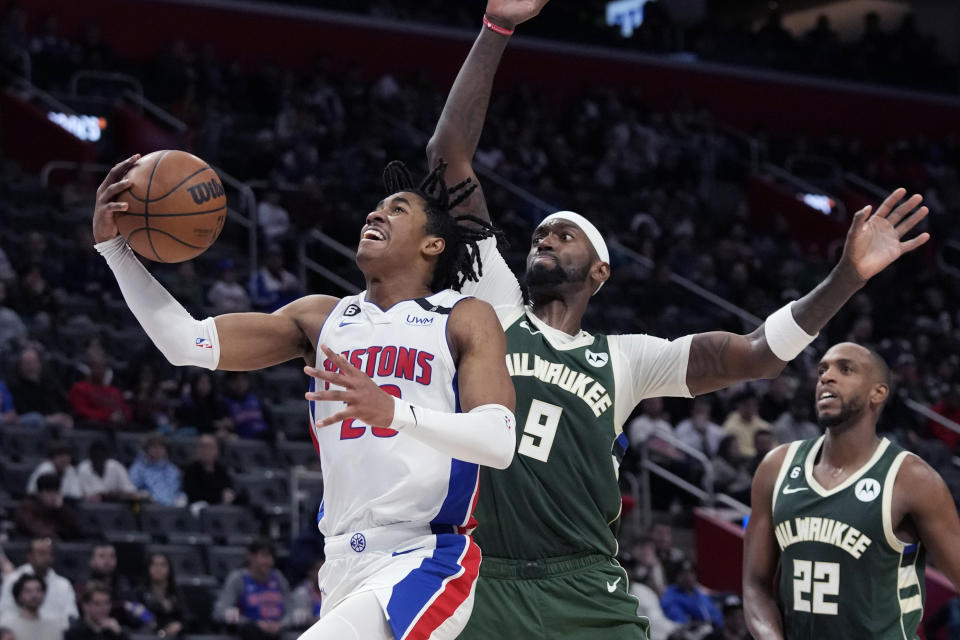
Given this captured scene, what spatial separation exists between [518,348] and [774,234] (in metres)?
15.9

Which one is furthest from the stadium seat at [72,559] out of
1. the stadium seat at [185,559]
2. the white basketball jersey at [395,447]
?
the white basketball jersey at [395,447]

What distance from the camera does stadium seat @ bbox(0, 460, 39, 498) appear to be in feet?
35.4

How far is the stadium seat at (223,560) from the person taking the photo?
10.8 m

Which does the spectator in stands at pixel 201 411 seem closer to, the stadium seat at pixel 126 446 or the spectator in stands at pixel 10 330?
the stadium seat at pixel 126 446

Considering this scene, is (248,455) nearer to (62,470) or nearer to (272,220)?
(62,470)

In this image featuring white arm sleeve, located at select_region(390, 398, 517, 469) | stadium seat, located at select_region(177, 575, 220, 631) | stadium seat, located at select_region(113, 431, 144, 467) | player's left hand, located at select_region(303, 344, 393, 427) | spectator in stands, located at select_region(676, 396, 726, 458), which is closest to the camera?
player's left hand, located at select_region(303, 344, 393, 427)

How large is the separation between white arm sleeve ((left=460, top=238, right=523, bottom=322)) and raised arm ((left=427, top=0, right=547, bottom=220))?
0.48 feet

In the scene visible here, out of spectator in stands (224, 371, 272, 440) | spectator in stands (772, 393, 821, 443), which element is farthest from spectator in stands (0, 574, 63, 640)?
spectator in stands (772, 393, 821, 443)

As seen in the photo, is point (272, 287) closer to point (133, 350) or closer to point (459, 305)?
point (133, 350)

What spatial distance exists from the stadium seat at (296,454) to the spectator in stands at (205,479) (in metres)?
0.91

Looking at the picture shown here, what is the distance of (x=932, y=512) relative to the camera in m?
5.52

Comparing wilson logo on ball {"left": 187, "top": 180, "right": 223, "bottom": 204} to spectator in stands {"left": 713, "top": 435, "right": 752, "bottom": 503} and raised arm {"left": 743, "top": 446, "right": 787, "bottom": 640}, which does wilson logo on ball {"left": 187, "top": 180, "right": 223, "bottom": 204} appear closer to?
raised arm {"left": 743, "top": 446, "right": 787, "bottom": 640}

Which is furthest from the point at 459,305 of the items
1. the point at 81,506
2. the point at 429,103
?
the point at 429,103

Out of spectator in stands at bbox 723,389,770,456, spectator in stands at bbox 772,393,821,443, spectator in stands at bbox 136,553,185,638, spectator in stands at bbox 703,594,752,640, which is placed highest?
spectator in stands at bbox 772,393,821,443
